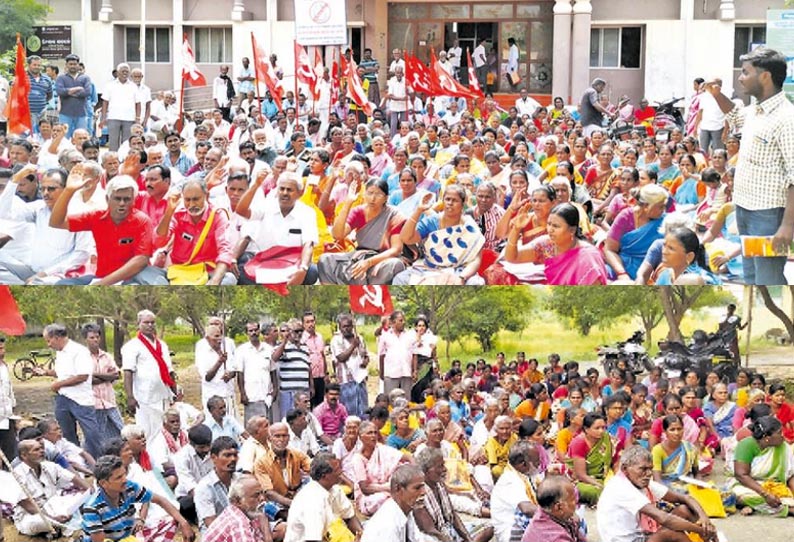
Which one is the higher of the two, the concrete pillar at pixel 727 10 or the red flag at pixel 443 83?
the concrete pillar at pixel 727 10

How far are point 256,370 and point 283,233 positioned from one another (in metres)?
0.79

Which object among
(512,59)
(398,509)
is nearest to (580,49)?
(512,59)

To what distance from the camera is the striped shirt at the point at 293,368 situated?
6.87 metres

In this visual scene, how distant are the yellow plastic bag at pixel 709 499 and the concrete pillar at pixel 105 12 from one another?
21.5 metres

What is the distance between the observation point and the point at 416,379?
703 centimetres

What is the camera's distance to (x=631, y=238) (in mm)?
6320

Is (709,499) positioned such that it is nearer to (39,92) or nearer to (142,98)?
(142,98)

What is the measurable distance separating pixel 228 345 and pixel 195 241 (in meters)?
0.68

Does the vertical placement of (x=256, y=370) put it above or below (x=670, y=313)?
below

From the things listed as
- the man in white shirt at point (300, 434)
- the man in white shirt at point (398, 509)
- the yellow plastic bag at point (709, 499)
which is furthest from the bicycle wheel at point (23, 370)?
the yellow plastic bag at point (709, 499)

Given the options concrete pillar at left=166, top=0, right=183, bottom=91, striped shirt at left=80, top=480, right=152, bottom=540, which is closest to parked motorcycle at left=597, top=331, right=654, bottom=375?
Answer: striped shirt at left=80, top=480, right=152, bottom=540

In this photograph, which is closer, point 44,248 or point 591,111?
point 44,248

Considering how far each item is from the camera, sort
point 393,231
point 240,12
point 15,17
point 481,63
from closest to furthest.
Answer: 1. point 393,231
2. point 15,17
3. point 481,63
4. point 240,12

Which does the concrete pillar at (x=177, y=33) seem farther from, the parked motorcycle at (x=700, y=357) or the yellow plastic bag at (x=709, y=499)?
→ the yellow plastic bag at (x=709, y=499)
